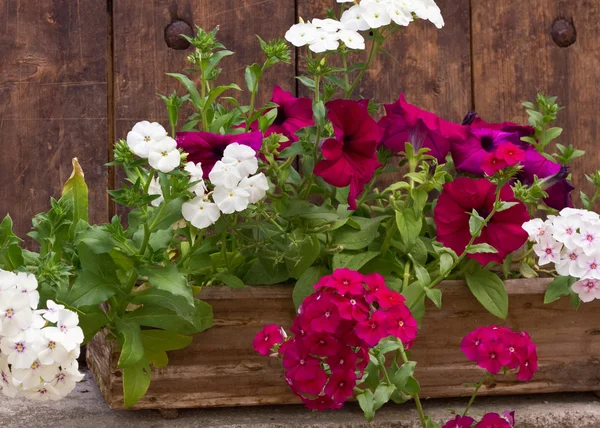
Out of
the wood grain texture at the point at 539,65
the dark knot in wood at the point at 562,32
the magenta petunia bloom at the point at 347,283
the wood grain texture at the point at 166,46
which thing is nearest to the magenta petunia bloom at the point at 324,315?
the magenta petunia bloom at the point at 347,283

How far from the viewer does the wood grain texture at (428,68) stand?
1796 millimetres

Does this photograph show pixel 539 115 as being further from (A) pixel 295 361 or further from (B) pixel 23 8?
(B) pixel 23 8

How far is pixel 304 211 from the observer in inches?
53.1

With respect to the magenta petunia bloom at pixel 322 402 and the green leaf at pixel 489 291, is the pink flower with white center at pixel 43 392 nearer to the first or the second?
the magenta petunia bloom at pixel 322 402

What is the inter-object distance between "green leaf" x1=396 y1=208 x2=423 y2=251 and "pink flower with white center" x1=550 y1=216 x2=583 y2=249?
0.21 meters

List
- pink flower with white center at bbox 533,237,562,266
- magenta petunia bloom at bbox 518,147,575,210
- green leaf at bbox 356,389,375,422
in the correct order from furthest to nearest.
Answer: magenta petunia bloom at bbox 518,147,575,210
pink flower with white center at bbox 533,237,562,266
green leaf at bbox 356,389,375,422

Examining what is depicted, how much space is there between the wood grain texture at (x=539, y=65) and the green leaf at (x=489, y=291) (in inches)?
19.8

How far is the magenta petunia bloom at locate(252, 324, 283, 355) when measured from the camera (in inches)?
47.5

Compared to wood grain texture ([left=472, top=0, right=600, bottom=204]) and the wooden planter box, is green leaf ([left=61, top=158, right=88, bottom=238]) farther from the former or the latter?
wood grain texture ([left=472, top=0, right=600, bottom=204])

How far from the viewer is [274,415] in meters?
1.42

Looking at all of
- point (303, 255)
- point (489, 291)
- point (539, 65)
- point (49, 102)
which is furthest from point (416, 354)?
point (49, 102)

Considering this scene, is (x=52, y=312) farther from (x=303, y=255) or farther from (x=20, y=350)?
(x=303, y=255)

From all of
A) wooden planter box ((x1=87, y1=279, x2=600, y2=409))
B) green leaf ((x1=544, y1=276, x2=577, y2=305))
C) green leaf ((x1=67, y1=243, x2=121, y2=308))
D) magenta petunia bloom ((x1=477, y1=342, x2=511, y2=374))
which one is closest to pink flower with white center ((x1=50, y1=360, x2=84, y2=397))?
green leaf ((x1=67, y1=243, x2=121, y2=308))

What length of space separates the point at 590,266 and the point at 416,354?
1.03ft
